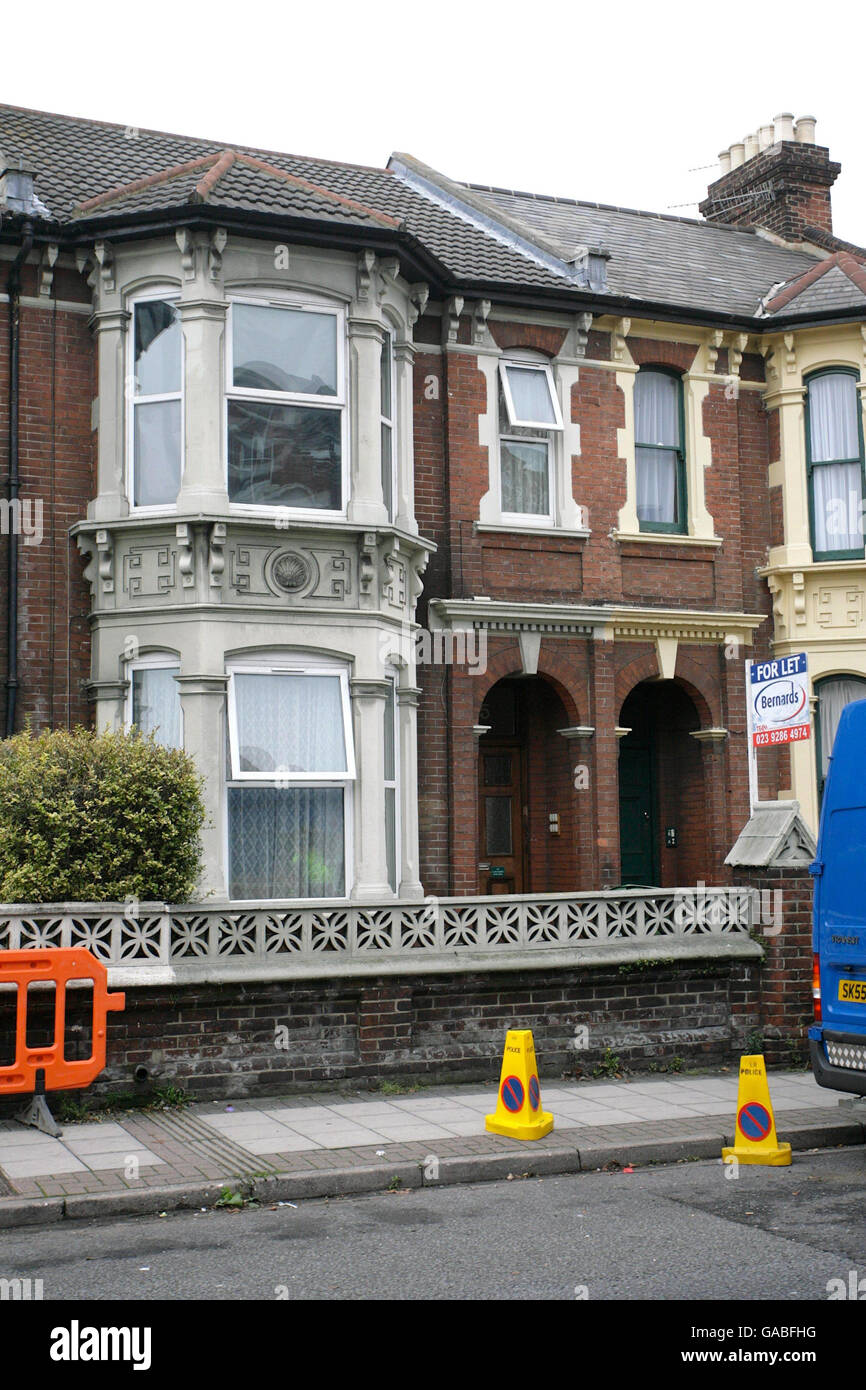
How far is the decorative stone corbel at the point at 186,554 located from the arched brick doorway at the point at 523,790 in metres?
4.69

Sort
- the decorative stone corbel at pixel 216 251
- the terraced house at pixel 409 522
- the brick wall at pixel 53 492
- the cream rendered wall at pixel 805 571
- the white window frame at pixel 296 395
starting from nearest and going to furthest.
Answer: the terraced house at pixel 409 522 < the decorative stone corbel at pixel 216 251 < the white window frame at pixel 296 395 < the brick wall at pixel 53 492 < the cream rendered wall at pixel 805 571

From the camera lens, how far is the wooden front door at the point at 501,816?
1683 centimetres

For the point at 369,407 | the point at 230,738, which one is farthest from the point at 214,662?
the point at 369,407

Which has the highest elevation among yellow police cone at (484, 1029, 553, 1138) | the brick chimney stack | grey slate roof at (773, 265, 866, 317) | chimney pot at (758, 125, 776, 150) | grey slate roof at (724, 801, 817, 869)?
chimney pot at (758, 125, 776, 150)

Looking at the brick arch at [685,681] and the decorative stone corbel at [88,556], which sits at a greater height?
the decorative stone corbel at [88,556]

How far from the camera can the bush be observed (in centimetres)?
984

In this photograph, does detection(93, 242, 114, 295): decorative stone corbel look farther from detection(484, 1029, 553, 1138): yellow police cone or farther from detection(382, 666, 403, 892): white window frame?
detection(484, 1029, 553, 1138): yellow police cone

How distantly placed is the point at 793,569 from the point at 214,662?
7500mm

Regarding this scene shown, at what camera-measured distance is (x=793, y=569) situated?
17.1m

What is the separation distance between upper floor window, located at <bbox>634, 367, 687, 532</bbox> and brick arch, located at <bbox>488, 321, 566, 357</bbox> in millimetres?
1245

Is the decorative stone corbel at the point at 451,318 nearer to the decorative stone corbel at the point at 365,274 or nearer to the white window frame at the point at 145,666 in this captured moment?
the decorative stone corbel at the point at 365,274

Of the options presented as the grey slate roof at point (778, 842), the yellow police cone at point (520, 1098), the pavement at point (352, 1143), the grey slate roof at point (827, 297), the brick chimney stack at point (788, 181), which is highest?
the brick chimney stack at point (788, 181)

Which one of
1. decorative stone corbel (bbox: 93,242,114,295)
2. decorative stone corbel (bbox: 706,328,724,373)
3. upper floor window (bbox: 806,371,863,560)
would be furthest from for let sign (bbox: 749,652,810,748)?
decorative stone corbel (bbox: 93,242,114,295)

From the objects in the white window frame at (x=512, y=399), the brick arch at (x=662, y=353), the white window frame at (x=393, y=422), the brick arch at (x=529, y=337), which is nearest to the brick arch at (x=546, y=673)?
the white window frame at (x=393, y=422)
